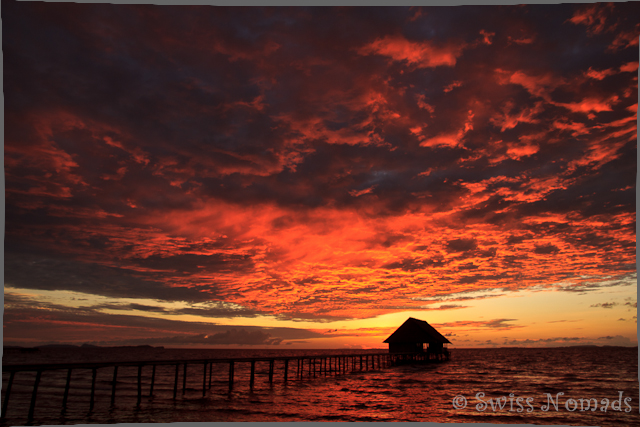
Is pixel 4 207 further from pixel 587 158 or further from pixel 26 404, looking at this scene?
pixel 587 158

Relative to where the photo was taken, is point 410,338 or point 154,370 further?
point 410,338

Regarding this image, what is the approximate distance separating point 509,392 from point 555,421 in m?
12.7
